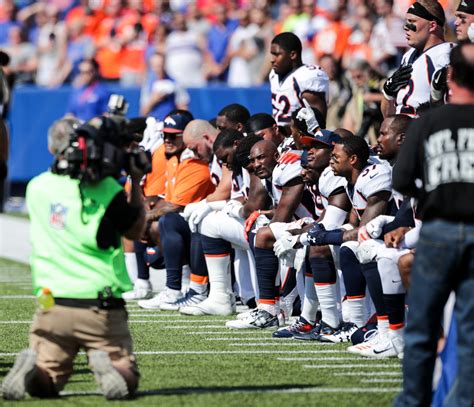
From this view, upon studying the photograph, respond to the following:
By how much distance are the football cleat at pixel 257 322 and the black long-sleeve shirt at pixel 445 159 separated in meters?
4.04

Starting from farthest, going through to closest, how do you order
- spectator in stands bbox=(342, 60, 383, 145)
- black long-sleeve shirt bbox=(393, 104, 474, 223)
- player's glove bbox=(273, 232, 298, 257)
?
spectator in stands bbox=(342, 60, 383, 145) → player's glove bbox=(273, 232, 298, 257) → black long-sleeve shirt bbox=(393, 104, 474, 223)

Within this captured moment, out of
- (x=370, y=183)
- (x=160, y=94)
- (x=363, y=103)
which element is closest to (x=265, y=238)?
(x=370, y=183)

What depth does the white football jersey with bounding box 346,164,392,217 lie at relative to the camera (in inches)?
324

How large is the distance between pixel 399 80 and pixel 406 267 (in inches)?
74.4

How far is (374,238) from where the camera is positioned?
783 centimetres

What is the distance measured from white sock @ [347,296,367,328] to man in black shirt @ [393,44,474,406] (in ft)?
10.1

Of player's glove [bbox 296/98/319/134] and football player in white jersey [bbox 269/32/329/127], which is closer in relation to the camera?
player's glove [bbox 296/98/319/134]

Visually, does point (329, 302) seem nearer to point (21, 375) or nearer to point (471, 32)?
point (471, 32)

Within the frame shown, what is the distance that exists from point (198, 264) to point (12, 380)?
4422 millimetres

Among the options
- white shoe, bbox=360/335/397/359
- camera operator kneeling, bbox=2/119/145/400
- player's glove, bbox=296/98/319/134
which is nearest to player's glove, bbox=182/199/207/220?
player's glove, bbox=296/98/319/134

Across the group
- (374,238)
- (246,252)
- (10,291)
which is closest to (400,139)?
(374,238)

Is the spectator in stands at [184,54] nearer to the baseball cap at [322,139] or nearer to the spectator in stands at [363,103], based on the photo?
the spectator in stands at [363,103]

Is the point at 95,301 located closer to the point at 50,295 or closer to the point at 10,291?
the point at 50,295

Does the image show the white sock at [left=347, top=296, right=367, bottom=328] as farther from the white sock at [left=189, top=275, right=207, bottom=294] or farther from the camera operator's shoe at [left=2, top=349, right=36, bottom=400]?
the camera operator's shoe at [left=2, top=349, right=36, bottom=400]
